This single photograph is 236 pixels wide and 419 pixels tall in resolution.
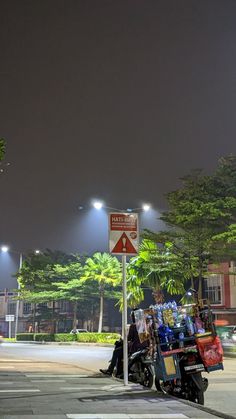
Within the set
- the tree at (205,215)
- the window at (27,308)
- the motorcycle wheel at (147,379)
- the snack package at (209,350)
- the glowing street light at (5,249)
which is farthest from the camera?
the window at (27,308)

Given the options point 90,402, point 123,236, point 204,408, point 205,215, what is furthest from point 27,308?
point 204,408

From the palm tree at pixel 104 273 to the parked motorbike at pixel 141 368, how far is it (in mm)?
35160

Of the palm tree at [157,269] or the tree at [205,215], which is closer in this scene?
the tree at [205,215]

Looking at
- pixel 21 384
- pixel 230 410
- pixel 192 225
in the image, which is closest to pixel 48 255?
pixel 192 225

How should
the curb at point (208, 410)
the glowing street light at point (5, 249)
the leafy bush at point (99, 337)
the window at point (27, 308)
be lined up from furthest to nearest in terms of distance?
the window at point (27, 308)
the glowing street light at point (5, 249)
the leafy bush at point (99, 337)
the curb at point (208, 410)

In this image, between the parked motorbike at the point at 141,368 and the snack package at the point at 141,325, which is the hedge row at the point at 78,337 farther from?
the snack package at the point at 141,325

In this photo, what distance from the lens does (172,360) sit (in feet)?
33.6

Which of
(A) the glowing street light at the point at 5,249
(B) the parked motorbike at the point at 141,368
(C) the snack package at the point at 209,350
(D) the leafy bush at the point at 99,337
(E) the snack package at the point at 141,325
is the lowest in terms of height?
(D) the leafy bush at the point at 99,337

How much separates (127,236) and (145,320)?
188 centimetres

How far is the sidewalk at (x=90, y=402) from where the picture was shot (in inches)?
332

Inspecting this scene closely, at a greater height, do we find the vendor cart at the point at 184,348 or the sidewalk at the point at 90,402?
the vendor cart at the point at 184,348

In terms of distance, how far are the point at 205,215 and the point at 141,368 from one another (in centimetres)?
1817

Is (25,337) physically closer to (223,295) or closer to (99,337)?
(99,337)

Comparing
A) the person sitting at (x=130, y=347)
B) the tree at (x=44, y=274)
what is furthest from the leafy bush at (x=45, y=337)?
the person sitting at (x=130, y=347)
